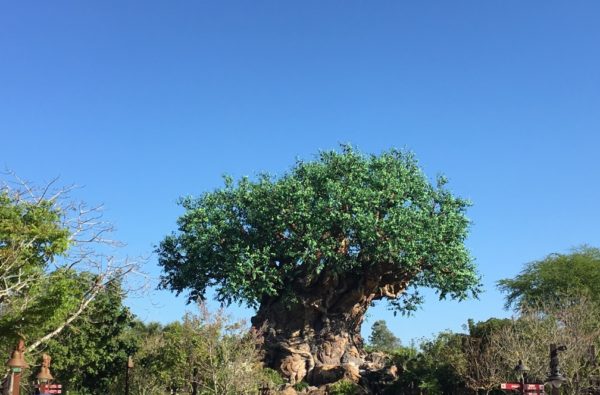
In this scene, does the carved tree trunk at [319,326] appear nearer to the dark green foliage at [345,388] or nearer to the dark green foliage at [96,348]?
the dark green foliage at [345,388]

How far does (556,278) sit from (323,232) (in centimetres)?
2055

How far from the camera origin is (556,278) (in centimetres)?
4716

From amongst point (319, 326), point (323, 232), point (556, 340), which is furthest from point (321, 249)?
point (556, 340)

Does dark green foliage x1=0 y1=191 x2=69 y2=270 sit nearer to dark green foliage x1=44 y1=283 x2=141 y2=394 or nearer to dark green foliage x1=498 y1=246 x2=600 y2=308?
dark green foliage x1=44 y1=283 x2=141 y2=394

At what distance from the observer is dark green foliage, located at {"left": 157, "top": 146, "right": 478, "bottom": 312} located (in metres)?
34.8

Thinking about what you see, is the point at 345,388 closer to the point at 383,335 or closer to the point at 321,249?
the point at 321,249

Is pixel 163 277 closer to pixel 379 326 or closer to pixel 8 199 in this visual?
pixel 8 199

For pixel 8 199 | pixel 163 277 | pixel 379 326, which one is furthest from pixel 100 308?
pixel 379 326

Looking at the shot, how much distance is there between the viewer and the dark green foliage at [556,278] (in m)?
44.8

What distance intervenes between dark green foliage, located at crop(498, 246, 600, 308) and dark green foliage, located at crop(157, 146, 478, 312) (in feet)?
33.4

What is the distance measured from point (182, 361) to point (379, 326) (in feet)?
261

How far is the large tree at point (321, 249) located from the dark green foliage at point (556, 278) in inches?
411

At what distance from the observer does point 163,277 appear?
128 feet

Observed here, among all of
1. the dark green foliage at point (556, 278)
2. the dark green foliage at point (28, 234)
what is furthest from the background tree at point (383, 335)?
the dark green foliage at point (28, 234)
